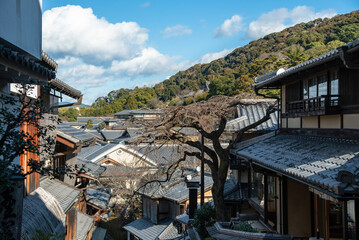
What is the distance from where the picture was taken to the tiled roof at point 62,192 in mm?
10984

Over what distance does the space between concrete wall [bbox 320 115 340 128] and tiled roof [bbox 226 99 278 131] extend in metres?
7.41

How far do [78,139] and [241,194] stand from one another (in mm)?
9293

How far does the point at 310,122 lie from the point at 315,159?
287 cm

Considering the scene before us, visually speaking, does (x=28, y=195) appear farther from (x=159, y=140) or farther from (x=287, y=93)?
(x=287, y=93)

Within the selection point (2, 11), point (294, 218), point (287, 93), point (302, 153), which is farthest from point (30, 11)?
point (294, 218)

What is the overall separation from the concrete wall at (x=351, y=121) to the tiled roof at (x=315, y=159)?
382 mm

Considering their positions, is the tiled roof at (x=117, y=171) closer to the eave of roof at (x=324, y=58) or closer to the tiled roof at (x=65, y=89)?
the tiled roof at (x=65, y=89)

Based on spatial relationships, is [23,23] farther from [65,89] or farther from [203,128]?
[203,128]

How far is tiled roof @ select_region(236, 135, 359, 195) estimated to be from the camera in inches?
209

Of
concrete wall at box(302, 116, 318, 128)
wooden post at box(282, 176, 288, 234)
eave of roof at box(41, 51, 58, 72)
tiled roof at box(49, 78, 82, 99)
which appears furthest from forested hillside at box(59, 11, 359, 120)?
eave of roof at box(41, 51, 58, 72)

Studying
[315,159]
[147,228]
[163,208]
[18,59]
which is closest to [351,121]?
[315,159]

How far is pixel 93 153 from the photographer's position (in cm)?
3697

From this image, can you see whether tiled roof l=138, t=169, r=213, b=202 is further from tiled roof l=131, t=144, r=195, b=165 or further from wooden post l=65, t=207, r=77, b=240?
wooden post l=65, t=207, r=77, b=240

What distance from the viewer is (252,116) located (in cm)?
1794
